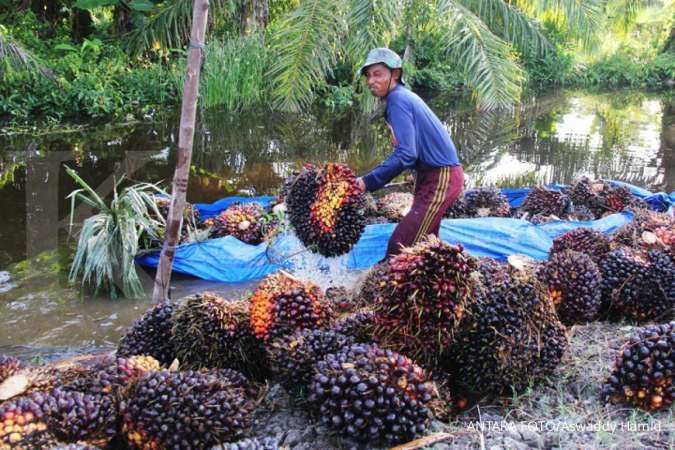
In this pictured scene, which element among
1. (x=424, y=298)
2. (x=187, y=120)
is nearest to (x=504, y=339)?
(x=424, y=298)

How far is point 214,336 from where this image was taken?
246 cm

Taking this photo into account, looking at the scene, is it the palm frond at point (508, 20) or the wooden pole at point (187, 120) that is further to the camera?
the palm frond at point (508, 20)

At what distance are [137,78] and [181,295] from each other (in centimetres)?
967

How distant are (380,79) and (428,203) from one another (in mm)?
821

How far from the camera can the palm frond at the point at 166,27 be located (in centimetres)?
1314

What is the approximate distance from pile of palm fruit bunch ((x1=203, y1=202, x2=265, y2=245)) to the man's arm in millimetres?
1832

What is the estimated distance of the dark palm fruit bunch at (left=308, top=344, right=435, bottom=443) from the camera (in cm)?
194

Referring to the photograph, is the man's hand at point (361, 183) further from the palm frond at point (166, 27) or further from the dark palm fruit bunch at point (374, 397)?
the palm frond at point (166, 27)

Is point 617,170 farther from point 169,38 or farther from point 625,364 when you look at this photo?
point 169,38

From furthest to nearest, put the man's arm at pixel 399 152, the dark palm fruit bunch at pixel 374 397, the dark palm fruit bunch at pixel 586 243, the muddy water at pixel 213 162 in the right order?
the muddy water at pixel 213 162, the dark palm fruit bunch at pixel 586 243, the man's arm at pixel 399 152, the dark palm fruit bunch at pixel 374 397

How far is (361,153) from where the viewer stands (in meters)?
10.5

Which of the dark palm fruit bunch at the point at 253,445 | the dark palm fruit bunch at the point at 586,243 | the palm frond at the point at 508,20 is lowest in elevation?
the dark palm fruit bunch at the point at 253,445

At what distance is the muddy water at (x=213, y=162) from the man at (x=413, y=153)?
160 centimetres

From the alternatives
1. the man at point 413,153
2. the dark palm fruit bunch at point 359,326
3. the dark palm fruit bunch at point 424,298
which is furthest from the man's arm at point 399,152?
the dark palm fruit bunch at point 424,298
